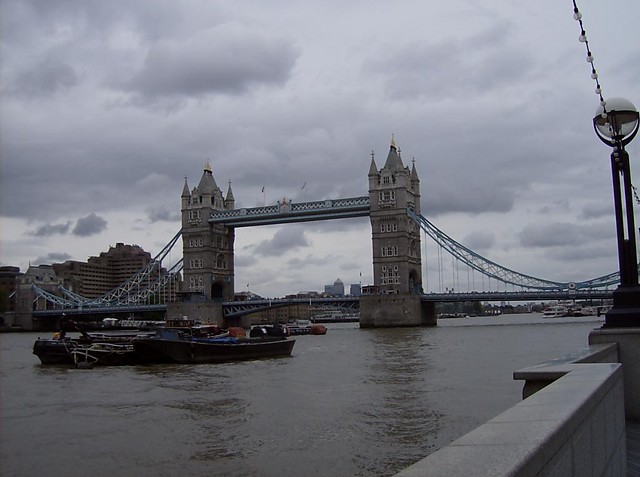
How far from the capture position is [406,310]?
7512 centimetres

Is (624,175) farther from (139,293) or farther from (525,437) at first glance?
(139,293)

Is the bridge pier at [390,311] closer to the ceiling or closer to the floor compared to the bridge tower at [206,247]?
closer to the floor

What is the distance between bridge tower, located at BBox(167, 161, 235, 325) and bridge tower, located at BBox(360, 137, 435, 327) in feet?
69.5

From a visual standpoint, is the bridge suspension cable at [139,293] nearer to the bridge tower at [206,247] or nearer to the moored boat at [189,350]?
the bridge tower at [206,247]

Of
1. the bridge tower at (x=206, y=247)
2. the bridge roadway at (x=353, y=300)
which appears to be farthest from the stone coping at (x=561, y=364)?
the bridge tower at (x=206, y=247)

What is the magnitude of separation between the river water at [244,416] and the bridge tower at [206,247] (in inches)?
2400

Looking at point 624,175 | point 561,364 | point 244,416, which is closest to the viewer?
point 561,364

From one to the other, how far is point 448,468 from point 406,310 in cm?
7350

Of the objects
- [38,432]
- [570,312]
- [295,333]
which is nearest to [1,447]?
[38,432]

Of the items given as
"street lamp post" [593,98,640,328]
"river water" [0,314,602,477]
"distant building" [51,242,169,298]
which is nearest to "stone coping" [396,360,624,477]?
"street lamp post" [593,98,640,328]

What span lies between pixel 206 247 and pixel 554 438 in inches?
3493

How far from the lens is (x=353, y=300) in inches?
3123

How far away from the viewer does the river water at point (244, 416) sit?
11.7 meters

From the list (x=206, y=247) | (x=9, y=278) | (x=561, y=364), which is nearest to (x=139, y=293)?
(x=206, y=247)
